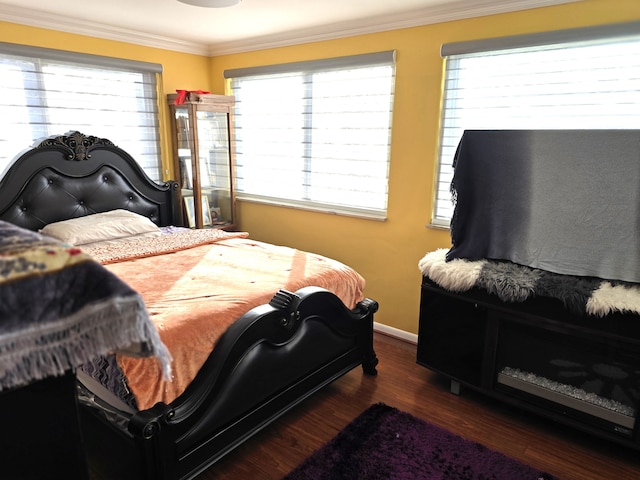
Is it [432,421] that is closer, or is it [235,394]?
[235,394]

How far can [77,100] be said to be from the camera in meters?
3.28

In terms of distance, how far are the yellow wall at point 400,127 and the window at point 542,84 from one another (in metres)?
0.09

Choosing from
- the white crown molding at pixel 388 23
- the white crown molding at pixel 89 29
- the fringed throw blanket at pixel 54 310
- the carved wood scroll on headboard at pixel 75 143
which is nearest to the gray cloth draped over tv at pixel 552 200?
the white crown molding at pixel 388 23

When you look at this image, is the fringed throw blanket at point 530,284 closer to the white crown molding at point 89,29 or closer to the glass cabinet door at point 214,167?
the glass cabinet door at point 214,167

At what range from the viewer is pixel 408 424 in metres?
2.23

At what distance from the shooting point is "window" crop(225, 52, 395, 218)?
3.17 meters

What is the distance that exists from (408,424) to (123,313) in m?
1.91

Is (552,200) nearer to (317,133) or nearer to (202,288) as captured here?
(202,288)

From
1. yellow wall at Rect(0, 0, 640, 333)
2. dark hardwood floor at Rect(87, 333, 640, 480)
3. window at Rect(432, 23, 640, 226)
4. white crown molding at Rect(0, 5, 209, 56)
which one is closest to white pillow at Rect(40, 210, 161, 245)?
yellow wall at Rect(0, 0, 640, 333)

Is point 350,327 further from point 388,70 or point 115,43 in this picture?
point 115,43

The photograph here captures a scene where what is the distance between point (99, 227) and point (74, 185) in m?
0.44

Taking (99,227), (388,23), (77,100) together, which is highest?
(388,23)

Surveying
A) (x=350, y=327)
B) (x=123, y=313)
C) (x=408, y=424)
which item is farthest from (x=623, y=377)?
(x=123, y=313)

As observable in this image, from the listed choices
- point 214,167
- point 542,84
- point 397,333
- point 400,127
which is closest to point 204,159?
point 214,167
